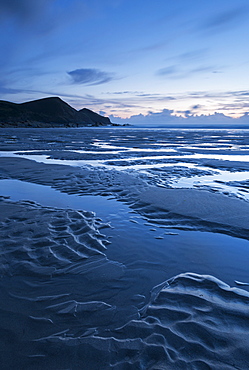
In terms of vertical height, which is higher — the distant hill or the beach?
the distant hill

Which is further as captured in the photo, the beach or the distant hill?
the distant hill

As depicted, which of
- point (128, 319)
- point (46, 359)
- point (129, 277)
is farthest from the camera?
point (129, 277)

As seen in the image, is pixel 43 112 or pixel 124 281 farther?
pixel 43 112

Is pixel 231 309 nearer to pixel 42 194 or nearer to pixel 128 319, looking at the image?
pixel 128 319

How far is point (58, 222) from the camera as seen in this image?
16.3 ft

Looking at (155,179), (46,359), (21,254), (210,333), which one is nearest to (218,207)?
(155,179)

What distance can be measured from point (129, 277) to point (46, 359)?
141 cm

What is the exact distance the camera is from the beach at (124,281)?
2.15 m

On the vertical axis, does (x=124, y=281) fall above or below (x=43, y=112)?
below

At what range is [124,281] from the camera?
3172mm

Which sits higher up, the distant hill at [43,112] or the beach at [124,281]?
the distant hill at [43,112]

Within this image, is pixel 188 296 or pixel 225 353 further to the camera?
pixel 188 296

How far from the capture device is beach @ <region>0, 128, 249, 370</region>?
2148 millimetres

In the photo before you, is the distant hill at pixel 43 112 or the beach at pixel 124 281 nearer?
the beach at pixel 124 281
